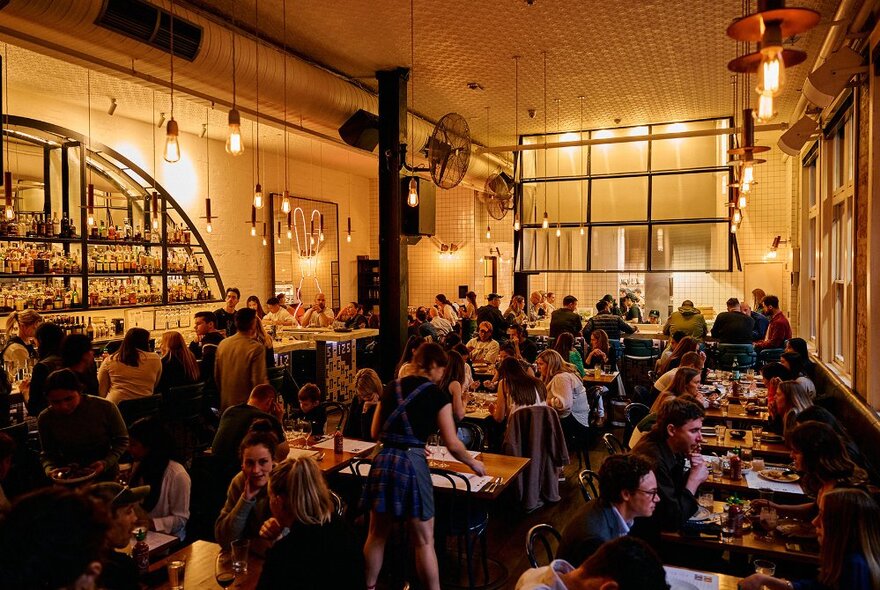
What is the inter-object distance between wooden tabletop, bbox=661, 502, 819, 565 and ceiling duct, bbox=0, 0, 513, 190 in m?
5.02

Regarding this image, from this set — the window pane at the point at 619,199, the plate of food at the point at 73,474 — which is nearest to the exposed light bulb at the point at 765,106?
the plate of food at the point at 73,474

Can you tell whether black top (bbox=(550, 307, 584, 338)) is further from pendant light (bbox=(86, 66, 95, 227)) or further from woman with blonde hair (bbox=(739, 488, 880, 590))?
woman with blonde hair (bbox=(739, 488, 880, 590))

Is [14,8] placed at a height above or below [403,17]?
below

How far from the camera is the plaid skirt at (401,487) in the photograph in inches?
144

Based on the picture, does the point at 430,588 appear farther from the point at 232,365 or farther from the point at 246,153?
the point at 246,153

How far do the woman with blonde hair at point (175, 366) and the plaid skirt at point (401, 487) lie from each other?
3554mm

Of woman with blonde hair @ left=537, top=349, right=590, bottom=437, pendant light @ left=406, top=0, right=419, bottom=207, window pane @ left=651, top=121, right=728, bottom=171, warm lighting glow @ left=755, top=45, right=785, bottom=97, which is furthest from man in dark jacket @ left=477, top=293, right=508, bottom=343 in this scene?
warm lighting glow @ left=755, top=45, right=785, bottom=97

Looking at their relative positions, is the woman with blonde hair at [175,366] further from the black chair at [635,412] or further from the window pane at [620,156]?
the window pane at [620,156]

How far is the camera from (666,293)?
48.0ft

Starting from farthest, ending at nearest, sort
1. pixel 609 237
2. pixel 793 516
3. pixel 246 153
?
pixel 246 153
pixel 609 237
pixel 793 516

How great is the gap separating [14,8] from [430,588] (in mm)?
4479

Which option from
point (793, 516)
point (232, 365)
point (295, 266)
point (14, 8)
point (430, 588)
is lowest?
point (430, 588)

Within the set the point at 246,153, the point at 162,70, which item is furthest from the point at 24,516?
the point at 246,153

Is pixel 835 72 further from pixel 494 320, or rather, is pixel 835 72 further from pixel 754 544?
pixel 494 320
